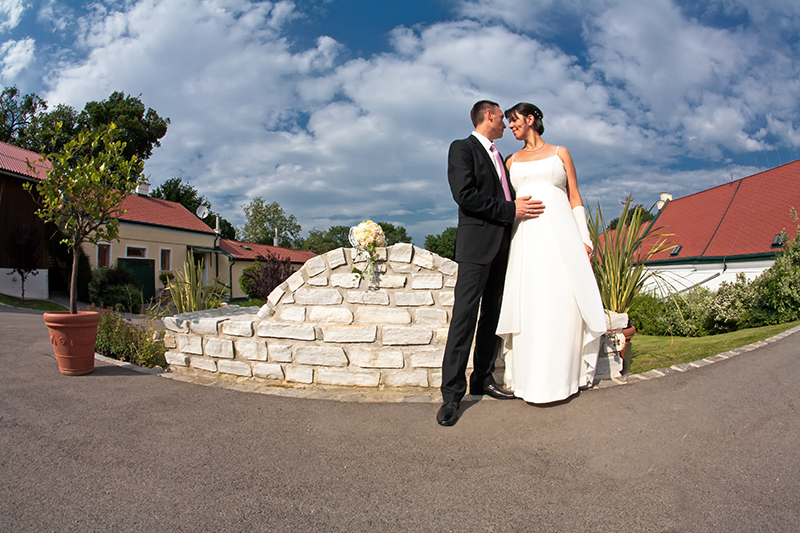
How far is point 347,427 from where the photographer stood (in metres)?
2.76

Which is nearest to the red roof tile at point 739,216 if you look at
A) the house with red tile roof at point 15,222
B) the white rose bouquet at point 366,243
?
the white rose bouquet at point 366,243

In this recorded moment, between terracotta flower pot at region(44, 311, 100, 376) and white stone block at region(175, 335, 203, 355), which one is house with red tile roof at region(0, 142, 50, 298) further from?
white stone block at region(175, 335, 203, 355)

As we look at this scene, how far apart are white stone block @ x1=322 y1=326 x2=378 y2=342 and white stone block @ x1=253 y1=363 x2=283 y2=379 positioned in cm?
63

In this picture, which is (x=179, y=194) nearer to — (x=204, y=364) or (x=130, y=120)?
(x=130, y=120)

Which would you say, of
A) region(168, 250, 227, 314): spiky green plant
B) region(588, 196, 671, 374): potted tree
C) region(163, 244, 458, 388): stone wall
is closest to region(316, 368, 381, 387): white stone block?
region(163, 244, 458, 388): stone wall

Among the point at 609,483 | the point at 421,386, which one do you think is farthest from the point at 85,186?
the point at 609,483

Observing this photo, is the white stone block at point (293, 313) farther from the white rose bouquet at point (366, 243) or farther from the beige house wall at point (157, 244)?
the beige house wall at point (157, 244)

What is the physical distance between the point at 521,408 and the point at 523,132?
2.23m

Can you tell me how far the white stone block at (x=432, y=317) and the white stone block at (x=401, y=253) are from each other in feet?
1.82

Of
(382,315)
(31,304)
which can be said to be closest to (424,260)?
(382,315)

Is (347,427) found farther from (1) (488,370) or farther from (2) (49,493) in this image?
(2) (49,493)

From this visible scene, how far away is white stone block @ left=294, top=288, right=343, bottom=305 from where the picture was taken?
13.2ft

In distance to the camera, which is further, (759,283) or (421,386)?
(759,283)

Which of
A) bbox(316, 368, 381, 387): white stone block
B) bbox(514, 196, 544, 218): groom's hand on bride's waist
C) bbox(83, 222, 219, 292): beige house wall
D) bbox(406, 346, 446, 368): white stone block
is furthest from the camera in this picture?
bbox(83, 222, 219, 292): beige house wall
